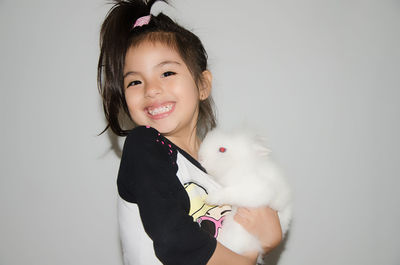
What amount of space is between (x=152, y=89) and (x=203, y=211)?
1.21ft

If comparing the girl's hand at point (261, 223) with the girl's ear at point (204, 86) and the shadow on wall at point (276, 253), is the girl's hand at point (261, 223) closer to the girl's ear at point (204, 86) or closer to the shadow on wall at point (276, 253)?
the girl's ear at point (204, 86)

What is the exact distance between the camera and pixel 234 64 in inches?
61.7

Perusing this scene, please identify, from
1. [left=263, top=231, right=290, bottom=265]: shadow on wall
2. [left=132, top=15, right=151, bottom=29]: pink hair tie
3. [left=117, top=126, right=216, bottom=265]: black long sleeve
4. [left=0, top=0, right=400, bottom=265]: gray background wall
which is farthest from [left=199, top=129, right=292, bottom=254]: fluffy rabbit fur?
[left=263, top=231, right=290, bottom=265]: shadow on wall

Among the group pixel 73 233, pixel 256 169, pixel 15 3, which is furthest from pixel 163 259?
pixel 15 3

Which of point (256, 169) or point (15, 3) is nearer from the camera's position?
point (256, 169)

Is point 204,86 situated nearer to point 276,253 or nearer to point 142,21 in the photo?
point 142,21

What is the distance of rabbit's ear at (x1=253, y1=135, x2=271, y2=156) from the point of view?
957 mm

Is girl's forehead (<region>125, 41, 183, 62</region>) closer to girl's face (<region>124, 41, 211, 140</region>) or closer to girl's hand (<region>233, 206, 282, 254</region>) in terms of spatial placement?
girl's face (<region>124, 41, 211, 140</region>)

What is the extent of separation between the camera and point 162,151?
82 centimetres

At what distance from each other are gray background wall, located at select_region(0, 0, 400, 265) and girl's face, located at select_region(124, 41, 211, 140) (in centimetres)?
58

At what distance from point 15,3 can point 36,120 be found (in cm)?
53

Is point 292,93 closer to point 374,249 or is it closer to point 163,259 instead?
point 374,249

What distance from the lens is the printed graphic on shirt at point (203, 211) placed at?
0.87 metres

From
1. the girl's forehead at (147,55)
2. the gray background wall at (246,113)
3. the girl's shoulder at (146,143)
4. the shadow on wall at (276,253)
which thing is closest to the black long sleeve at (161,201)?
the girl's shoulder at (146,143)
